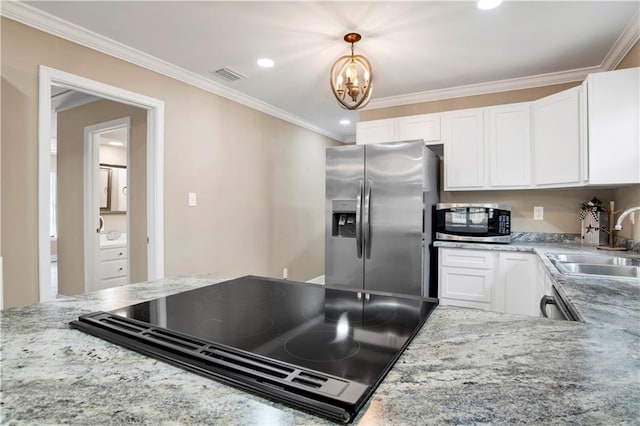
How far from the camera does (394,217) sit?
300 centimetres

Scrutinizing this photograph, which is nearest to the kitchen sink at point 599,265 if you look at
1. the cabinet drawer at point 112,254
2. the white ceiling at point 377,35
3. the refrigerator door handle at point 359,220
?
the refrigerator door handle at point 359,220

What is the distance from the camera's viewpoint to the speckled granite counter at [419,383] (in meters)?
0.51

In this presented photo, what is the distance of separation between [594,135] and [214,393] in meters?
2.86

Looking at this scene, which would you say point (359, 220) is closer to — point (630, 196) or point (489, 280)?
point (489, 280)

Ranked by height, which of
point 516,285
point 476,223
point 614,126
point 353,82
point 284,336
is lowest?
point 516,285

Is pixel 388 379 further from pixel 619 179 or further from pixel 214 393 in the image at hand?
pixel 619 179

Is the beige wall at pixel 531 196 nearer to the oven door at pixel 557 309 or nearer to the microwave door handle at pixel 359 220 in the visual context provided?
the microwave door handle at pixel 359 220

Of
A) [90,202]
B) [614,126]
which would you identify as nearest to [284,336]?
[614,126]

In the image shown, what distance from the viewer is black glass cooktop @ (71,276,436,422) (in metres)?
0.58

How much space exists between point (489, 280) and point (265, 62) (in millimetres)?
2663

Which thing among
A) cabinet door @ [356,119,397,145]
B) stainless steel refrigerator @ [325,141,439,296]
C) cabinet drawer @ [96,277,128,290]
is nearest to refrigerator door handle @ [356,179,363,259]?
stainless steel refrigerator @ [325,141,439,296]

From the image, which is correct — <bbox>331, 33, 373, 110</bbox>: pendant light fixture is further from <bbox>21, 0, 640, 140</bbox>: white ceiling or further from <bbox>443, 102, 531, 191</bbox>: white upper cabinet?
<bbox>443, 102, 531, 191</bbox>: white upper cabinet

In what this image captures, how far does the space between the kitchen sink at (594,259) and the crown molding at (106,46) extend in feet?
10.6

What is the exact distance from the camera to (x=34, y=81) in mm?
2154
